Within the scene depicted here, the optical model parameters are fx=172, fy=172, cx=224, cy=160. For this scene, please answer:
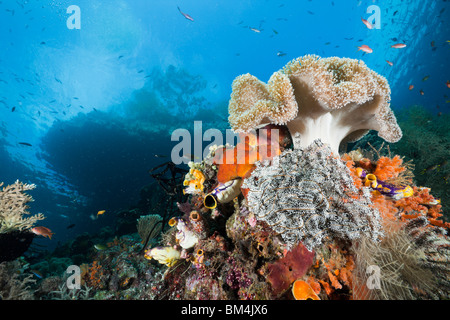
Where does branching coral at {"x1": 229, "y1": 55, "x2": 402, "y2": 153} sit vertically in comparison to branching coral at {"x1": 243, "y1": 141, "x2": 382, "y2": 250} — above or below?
above

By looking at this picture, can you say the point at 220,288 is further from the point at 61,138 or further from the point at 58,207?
the point at 58,207

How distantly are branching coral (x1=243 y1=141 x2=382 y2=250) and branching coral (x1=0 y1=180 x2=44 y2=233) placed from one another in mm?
5739

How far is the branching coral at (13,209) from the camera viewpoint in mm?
3986

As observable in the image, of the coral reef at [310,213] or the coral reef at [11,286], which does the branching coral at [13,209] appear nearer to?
the coral reef at [11,286]

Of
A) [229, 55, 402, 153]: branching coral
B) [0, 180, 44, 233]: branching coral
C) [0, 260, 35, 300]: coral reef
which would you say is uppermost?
[229, 55, 402, 153]: branching coral

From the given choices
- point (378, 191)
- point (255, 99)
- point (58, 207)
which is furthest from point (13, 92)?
point (378, 191)

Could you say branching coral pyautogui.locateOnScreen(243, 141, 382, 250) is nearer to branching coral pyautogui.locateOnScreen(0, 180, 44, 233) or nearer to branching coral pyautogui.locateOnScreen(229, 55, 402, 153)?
branching coral pyautogui.locateOnScreen(229, 55, 402, 153)

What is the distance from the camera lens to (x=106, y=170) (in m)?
25.0

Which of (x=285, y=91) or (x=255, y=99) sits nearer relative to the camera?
(x=285, y=91)

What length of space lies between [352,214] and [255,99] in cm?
208

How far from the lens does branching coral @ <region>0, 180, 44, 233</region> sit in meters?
3.99

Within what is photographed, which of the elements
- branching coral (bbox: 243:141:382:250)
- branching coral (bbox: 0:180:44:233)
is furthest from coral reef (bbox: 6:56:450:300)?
branching coral (bbox: 0:180:44:233)

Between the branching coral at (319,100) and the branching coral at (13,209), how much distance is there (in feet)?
18.2

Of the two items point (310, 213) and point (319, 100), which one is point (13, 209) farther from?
point (319, 100)
